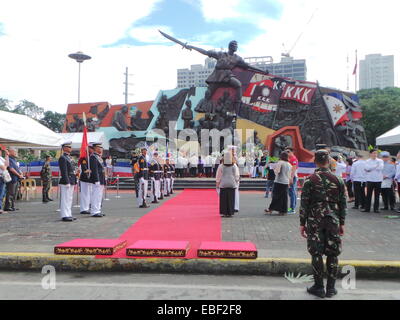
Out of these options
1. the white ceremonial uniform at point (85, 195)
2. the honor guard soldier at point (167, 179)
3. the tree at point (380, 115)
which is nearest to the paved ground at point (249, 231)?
the white ceremonial uniform at point (85, 195)

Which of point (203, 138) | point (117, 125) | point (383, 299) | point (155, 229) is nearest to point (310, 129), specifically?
point (203, 138)

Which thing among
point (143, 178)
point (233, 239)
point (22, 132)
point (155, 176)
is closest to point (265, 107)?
point (155, 176)

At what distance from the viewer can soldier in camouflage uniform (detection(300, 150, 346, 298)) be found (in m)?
4.04

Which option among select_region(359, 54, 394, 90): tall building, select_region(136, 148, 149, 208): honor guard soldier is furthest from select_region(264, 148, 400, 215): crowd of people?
select_region(359, 54, 394, 90): tall building

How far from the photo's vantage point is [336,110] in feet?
119

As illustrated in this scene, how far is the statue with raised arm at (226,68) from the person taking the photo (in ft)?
113

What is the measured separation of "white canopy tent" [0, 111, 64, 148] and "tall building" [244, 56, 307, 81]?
9433cm

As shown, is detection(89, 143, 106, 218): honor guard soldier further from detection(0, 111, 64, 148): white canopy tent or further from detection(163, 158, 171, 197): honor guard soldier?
detection(163, 158, 171, 197): honor guard soldier

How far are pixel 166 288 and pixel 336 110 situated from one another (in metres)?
35.7

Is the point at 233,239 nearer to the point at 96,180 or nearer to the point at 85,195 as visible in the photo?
the point at 96,180

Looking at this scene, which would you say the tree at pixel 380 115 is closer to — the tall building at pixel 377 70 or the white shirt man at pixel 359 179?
the white shirt man at pixel 359 179

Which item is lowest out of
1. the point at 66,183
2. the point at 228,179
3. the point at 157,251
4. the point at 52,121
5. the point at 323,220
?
the point at 157,251
